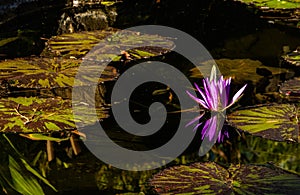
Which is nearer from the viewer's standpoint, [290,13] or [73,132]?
[73,132]

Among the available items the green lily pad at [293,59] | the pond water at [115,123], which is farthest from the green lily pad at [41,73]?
the green lily pad at [293,59]

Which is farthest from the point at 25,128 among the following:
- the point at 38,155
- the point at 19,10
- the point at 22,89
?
the point at 19,10

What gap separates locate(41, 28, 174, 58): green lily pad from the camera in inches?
70.9

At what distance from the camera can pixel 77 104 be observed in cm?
148

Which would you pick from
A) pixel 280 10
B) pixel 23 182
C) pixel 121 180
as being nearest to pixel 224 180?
pixel 121 180

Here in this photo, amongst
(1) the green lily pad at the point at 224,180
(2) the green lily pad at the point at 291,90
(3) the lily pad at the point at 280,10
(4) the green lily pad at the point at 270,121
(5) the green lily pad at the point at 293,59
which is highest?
(3) the lily pad at the point at 280,10

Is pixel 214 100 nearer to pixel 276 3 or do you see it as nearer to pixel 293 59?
pixel 293 59

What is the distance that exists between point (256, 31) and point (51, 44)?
1.11 meters

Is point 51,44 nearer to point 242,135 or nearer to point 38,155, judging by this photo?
point 38,155

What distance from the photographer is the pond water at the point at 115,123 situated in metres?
1.25

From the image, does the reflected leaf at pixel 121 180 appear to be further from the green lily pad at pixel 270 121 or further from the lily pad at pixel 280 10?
the lily pad at pixel 280 10

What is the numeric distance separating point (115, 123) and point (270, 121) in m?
0.47

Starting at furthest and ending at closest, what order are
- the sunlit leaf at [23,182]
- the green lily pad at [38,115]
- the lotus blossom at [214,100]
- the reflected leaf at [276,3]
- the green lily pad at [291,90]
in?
the reflected leaf at [276,3] → the green lily pad at [291,90] → the lotus blossom at [214,100] → the green lily pad at [38,115] → the sunlit leaf at [23,182]

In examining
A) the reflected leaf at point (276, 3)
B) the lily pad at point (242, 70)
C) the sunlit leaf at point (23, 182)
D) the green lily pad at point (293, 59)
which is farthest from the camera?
the reflected leaf at point (276, 3)
